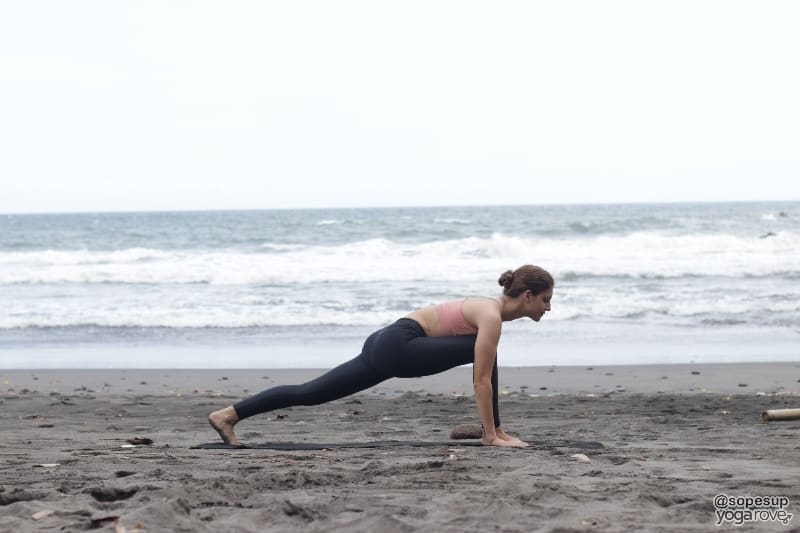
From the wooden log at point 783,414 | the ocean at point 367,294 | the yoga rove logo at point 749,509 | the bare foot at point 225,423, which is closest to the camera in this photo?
the yoga rove logo at point 749,509

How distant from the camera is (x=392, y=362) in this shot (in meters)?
5.60

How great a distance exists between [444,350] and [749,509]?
213 centimetres

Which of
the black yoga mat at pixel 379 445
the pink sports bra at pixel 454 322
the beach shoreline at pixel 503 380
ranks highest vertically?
the pink sports bra at pixel 454 322

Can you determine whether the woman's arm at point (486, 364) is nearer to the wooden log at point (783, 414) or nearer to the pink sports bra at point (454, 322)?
the pink sports bra at point (454, 322)

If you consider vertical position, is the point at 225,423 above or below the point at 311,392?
below

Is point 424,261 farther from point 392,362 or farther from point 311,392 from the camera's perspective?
point 392,362

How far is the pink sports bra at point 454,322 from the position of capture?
5.65 meters

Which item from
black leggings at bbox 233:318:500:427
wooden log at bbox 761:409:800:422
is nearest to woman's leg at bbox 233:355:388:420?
black leggings at bbox 233:318:500:427

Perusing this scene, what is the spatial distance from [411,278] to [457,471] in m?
20.1

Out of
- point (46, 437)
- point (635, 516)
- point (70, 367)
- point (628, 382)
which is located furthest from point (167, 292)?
point (635, 516)

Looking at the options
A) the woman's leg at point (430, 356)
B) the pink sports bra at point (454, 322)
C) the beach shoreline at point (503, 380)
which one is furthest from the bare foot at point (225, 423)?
the beach shoreline at point (503, 380)

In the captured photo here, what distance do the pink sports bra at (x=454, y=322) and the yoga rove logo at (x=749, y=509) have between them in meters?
1.90

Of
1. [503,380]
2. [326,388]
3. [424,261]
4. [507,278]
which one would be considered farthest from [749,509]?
[424,261]

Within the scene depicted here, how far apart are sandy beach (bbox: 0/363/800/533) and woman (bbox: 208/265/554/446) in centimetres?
32
